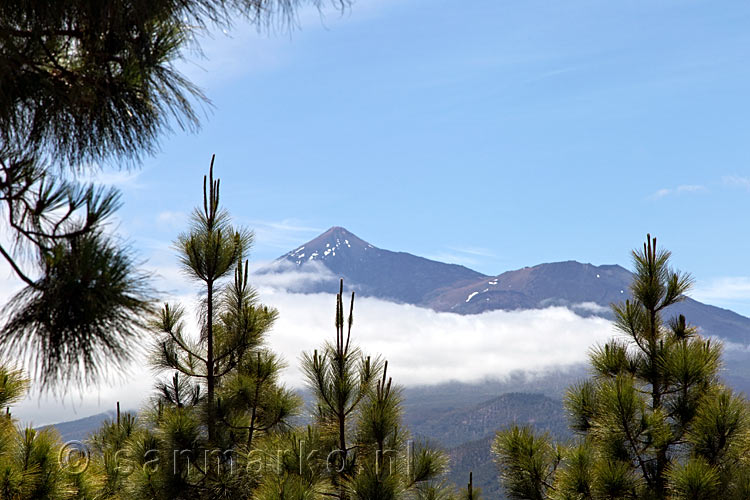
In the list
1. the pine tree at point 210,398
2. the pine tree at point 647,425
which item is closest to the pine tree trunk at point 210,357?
the pine tree at point 210,398

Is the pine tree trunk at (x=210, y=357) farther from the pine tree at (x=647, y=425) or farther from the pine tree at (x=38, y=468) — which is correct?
the pine tree at (x=647, y=425)

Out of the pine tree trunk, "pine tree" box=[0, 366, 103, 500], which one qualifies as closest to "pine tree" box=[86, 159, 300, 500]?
the pine tree trunk

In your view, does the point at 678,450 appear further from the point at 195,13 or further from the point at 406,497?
the point at 195,13

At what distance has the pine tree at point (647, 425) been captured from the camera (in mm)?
7824

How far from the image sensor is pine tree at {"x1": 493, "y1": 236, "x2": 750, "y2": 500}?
7824 millimetres

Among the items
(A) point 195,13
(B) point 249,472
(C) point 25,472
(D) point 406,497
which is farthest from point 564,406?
(A) point 195,13

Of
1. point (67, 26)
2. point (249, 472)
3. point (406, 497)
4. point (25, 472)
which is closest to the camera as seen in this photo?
point (67, 26)

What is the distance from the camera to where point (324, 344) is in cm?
721

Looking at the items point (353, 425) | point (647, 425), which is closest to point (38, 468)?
point (353, 425)

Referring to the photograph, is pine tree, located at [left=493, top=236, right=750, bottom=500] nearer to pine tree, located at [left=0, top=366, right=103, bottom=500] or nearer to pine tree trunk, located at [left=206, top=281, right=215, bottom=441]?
pine tree trunk, located at [left=206, top=281, right=215, bottom=441]

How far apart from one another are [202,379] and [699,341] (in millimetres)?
6065

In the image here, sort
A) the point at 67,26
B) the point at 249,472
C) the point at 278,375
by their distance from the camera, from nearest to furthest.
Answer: the point at 67,26 → the point at 249,472 → the point at 278,375

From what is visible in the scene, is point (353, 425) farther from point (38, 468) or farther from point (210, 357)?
point (38, 468)

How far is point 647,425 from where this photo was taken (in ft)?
26.7
